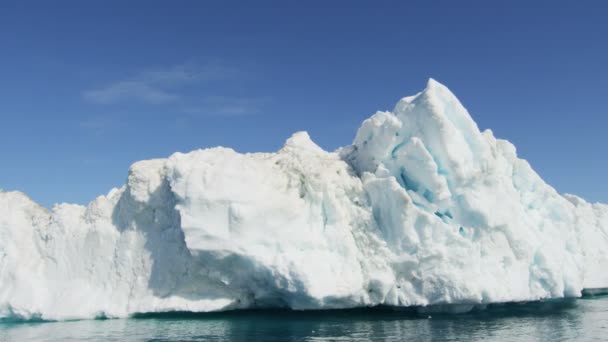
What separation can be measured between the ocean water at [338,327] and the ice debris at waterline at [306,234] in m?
0.78

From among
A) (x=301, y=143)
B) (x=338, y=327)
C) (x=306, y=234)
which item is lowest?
(x=338, y=327)

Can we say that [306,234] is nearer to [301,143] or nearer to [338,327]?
[338,327]

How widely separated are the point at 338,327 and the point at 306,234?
347cm

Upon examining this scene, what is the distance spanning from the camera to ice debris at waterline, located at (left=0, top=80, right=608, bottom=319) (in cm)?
2042

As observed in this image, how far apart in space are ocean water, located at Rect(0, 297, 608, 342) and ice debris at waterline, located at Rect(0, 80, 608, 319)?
78 centimetres

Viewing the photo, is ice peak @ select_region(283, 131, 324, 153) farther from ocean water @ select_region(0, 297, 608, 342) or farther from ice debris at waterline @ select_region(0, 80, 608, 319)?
ocean water @ select_region(0, 297, 608, 342)

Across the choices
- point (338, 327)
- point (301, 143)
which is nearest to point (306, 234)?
point (338, 327)

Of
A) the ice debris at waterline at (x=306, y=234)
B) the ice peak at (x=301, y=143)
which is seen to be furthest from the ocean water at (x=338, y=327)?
the ice peak at (x=301, y=143)

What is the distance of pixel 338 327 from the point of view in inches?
760

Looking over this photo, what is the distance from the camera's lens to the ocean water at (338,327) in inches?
678

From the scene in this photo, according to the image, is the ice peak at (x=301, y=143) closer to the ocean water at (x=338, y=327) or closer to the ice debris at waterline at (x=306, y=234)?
the ice debris at waterline at (x=306, y=234)

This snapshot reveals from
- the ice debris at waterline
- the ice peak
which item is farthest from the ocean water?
the ice peak

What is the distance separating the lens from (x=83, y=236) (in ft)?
80.5

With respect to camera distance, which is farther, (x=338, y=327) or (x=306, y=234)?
(x=306, y=234)
